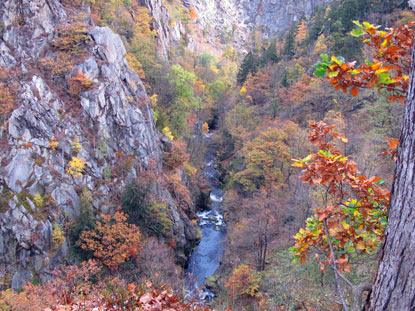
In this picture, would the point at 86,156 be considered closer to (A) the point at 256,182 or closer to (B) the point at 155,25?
(A) the point at 256,182

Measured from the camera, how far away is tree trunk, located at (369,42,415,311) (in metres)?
1.82

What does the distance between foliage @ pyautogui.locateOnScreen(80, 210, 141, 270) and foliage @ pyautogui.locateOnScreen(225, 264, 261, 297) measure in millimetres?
5952

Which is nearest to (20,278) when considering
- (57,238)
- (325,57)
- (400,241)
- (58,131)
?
(57,238)

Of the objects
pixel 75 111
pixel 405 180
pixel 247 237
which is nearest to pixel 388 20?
pixel 247 237

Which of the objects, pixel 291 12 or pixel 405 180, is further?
pixel 291 12

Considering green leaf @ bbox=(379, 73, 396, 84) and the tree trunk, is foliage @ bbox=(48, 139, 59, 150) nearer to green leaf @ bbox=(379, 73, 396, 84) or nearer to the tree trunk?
green leaf @ bbox=(379, 73, 396, 84)

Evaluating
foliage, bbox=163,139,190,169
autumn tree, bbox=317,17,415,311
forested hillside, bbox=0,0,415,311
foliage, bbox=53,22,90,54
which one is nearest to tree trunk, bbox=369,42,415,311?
autumn tree, bbox=317,17,415,311

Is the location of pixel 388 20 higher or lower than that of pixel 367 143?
higher

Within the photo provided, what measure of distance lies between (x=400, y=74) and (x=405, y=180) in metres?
1.17

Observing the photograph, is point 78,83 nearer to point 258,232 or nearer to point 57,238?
point 57,238

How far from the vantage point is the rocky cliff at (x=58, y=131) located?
44.9 feet

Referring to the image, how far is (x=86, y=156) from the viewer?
17.2 meters

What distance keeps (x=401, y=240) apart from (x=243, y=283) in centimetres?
1453

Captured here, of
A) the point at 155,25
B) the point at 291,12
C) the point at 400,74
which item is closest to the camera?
the point at 400,74
